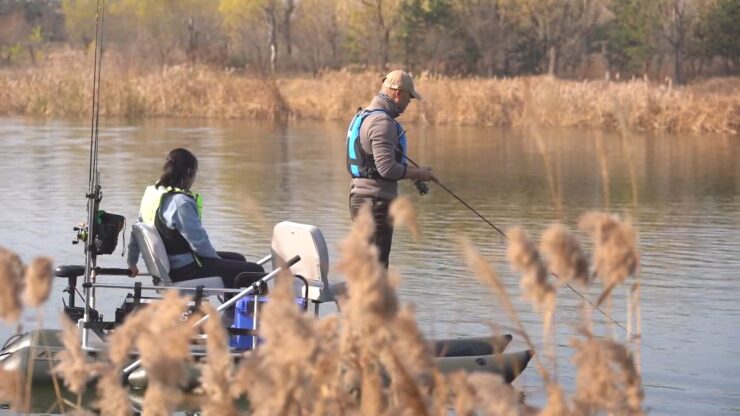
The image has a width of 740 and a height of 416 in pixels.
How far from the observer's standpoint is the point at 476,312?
10.7 metres

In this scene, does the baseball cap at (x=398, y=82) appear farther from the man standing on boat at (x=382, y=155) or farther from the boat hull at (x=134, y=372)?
the boat hull at (x=134, y=372)

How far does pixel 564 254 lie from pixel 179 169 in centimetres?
543

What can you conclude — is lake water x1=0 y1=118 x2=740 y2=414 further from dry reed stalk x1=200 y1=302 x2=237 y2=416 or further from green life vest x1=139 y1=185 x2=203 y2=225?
dry reed stalk x1=200 y1=302 x2=237 y2=416

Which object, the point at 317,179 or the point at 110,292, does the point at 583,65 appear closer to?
the point at 317,179

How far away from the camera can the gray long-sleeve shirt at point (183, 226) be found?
27.0 feet

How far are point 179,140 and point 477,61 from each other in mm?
36578

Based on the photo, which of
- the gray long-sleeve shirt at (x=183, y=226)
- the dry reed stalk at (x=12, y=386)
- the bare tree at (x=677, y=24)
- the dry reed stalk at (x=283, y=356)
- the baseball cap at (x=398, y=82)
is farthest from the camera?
the bare tree at (x=677, y=24)

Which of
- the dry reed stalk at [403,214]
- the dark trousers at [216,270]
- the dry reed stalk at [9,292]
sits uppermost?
the dry reed stalk at [403,214]

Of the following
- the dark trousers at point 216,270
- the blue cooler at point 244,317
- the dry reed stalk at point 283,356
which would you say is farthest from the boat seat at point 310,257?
the dry reed stalk at point 283,356

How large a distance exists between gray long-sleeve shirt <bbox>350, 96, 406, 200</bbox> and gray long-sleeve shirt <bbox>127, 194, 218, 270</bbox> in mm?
1249

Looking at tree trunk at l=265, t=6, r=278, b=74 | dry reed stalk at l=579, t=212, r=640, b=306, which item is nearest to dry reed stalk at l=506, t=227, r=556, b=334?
dry reed stalk at l=579, t=212, r=640, b=306

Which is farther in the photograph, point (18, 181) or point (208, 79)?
point (208, 79)

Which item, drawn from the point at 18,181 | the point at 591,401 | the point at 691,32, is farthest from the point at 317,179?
the point at 691,32

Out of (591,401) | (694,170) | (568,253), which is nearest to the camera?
(568,253)
